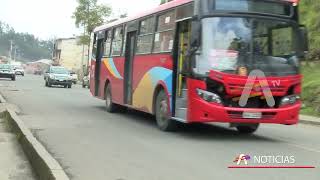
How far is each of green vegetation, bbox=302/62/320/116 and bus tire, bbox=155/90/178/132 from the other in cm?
1043

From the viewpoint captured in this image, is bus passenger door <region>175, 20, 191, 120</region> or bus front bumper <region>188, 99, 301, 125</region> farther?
bus passenger door <region>175, 20, 191, 120</region>

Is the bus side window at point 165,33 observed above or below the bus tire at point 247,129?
above

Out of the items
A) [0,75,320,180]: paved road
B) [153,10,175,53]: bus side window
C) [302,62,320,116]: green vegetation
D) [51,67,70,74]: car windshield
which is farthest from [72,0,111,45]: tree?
[153,10,175,53]: bus side window

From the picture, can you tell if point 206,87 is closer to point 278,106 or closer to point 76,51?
point 278,106

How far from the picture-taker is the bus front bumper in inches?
482

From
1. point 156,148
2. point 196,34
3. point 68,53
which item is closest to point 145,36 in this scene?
point 196,34

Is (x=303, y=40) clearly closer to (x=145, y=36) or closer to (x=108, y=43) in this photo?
(x=145, y=36)

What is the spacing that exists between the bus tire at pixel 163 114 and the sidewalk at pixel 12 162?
3455 millimetres

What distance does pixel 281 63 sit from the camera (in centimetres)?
1264

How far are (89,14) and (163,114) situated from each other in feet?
193

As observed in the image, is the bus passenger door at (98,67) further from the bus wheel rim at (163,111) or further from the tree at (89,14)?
the tree at (89,14)

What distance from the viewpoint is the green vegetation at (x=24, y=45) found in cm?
17507

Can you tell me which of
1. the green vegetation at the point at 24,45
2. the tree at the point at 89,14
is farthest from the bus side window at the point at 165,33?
the green vegetation at the point at 24,45

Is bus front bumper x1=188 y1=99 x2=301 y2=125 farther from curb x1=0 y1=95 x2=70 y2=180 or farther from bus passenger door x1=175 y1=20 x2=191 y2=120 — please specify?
curb x1=0 y1=95 x2=70 y2=180
